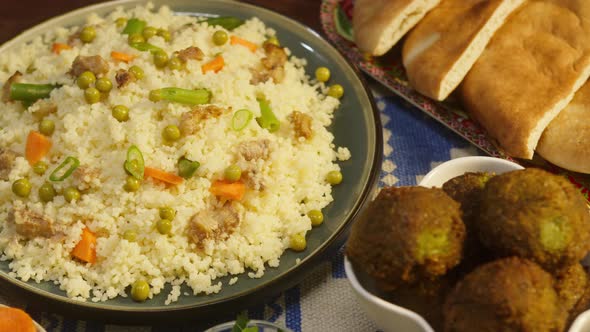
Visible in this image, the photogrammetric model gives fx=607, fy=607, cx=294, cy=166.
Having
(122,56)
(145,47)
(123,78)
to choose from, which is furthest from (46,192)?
(145,47)

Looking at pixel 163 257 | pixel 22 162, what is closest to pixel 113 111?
pixel 22 162

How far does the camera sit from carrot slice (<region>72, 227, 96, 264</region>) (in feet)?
9.50

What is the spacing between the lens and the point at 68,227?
9.78 feet

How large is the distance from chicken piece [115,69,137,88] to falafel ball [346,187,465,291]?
1914 mm

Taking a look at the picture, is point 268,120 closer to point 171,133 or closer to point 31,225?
point 171,133

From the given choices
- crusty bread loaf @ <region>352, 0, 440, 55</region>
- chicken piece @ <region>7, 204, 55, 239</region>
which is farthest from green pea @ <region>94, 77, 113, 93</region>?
crusty bread loaf @ <region>352, 0, 440, 55</region>

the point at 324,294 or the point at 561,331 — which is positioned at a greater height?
the point at 561,331

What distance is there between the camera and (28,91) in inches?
138

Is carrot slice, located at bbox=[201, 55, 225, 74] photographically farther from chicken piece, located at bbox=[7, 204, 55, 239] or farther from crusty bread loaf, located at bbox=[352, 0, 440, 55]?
chicken piece, located at bbox=[7, 204, 55, 239]

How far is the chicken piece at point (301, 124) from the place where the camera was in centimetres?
346

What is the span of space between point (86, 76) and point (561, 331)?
270 cm

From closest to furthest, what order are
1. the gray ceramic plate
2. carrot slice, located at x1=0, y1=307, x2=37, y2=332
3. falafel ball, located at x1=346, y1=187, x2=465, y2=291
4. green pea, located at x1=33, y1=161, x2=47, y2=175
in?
falafel ball, located at x1=346, y1=187, x2=465, y2=291 → carrot slice, located at x1=0, y1=307, x2=37, y2=332 → the gray ceramic plate → green pea, located at x1=33, y1=161, x2=47, y2=175

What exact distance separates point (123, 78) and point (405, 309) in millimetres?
2144

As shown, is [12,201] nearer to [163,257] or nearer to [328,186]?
[163,257]
